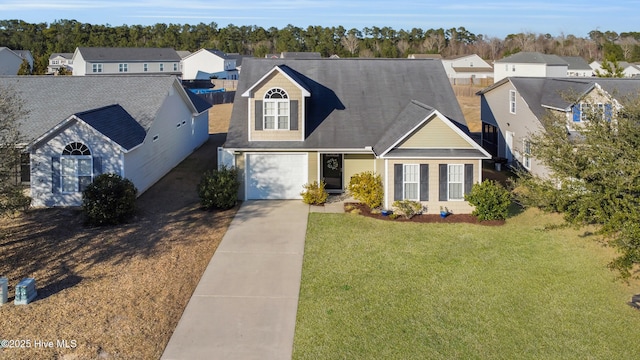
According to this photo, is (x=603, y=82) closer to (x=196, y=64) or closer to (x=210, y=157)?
(x=210, y=157)

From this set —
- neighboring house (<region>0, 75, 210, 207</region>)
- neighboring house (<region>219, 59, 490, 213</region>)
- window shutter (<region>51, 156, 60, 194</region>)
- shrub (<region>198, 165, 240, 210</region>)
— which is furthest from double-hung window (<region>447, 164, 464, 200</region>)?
window shutter (<region>51, 156, 60, 194</region>)

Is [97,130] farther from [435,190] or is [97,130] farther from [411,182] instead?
[435,190]

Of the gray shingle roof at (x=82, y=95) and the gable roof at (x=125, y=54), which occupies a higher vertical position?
the gable roof at (x=125, y=54)

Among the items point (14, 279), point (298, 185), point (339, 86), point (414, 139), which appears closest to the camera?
point (14, 279)

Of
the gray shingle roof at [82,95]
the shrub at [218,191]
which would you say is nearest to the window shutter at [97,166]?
the gray shingle roof at [82,95]

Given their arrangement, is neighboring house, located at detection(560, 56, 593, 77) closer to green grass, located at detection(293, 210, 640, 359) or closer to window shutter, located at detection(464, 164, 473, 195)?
window shutter, located at detection(464, 164, 473, 195)

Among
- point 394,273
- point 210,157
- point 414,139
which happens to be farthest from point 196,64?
point 394,273

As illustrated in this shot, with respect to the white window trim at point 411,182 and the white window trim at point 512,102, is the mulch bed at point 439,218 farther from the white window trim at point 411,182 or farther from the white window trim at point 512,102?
the white window trim at point 512,102
